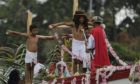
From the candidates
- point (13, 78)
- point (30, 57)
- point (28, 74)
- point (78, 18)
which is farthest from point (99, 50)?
point (13, 78)

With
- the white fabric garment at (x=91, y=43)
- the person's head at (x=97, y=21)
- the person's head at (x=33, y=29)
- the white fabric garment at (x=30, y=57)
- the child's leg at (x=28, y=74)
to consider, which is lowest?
the child's leg at (x=28, y=74)

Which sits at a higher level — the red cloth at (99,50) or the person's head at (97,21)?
the person's head at (97,21)

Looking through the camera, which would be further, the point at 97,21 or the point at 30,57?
the point at 30,57

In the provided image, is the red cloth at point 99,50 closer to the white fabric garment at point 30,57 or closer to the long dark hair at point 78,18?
the long dark hair at point 78,18

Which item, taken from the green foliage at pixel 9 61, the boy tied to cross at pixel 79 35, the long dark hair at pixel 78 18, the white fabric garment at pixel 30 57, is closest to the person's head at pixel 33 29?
the white fabric garment at pixel 30 57

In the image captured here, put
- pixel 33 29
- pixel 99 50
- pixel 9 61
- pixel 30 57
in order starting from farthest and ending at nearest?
pixel 9 61, pixel 33 29, pixel 30 57, pixel 99 50

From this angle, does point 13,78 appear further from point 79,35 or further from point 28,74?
point 79,35

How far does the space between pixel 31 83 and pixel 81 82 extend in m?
1.82

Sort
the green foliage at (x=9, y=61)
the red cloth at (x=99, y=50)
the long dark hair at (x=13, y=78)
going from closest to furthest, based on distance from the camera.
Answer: the red cloth at (x=99, y=50) < the long dark hair at (x=13, y=78) < the green foliage at (x=9, y=61)

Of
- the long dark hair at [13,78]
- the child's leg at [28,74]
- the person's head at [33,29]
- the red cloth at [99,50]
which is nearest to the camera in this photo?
the red cloth at [99,50]

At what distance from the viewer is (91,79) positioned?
535 cm

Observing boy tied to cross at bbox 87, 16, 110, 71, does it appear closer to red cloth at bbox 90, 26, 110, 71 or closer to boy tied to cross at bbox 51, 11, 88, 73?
red cloth at bbox 90, 26, 110, 71

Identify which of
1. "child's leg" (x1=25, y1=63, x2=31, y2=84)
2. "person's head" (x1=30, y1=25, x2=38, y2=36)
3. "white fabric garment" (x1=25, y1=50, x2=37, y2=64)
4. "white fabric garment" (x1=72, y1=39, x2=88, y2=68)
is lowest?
"child's leg" (x1=25, y1=63, x2=31, y2=84)

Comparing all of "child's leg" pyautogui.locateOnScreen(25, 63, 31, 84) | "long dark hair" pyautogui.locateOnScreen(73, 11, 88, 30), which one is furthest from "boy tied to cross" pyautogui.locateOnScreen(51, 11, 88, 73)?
"child's leg" pyautogui.locateOnScreen(25, 63, 31, 84)
